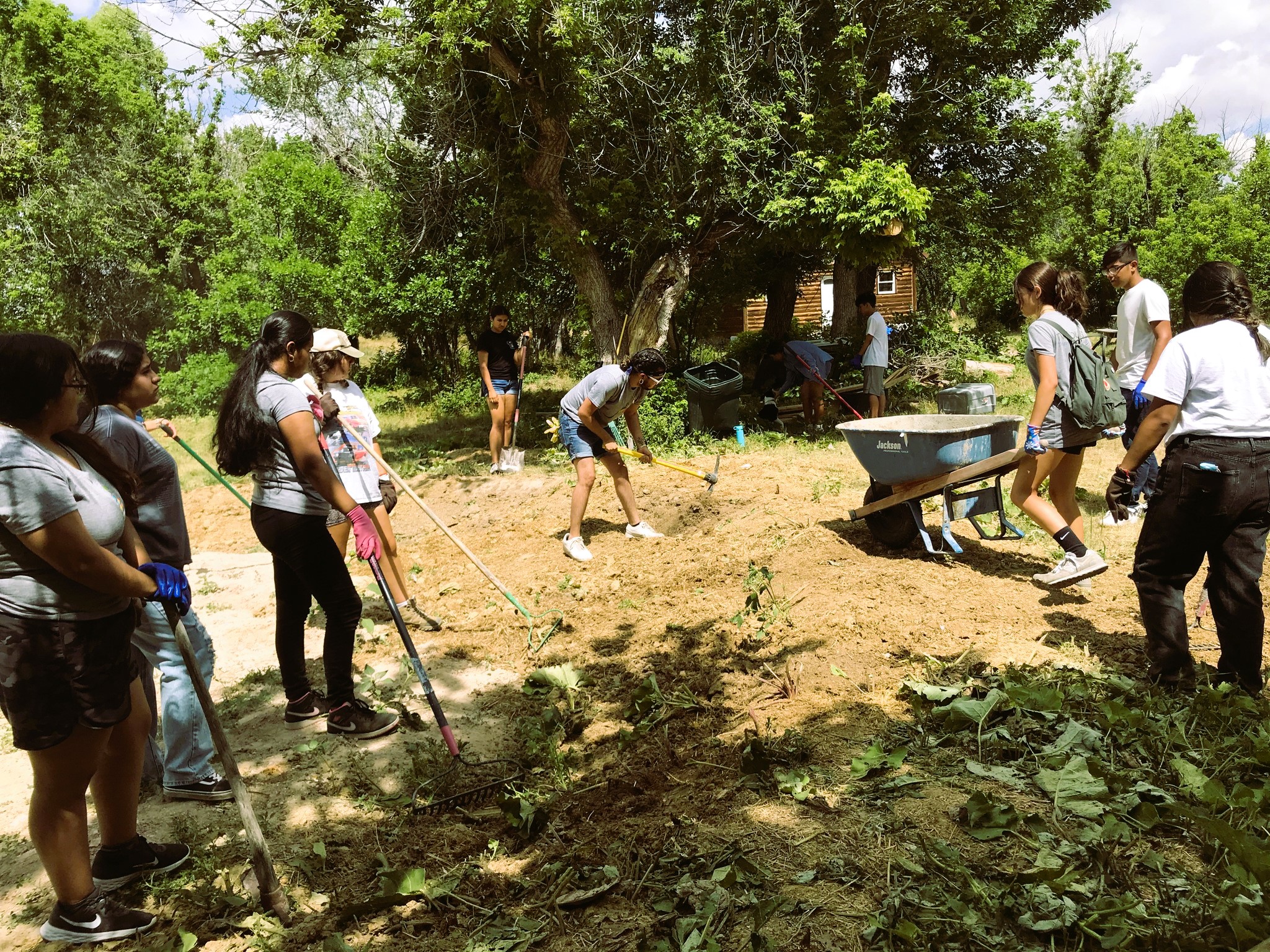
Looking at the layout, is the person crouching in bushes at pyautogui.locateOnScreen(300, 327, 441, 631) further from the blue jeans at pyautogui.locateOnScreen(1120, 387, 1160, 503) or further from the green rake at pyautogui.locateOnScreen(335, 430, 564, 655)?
the blue jeans at pyautogui.locateOnScreen(1120, 387, 1160, 503)

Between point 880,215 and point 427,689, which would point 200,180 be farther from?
point 427,689

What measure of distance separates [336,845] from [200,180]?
2364 cm

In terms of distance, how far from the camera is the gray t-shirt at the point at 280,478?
3879 mm

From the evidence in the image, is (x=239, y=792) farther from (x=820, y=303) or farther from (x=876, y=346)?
(x=820, y=303)

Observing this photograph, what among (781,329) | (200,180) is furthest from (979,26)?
(200,180)

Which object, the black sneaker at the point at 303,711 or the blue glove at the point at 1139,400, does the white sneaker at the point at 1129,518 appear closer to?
the blue glove at the point at 1139,400

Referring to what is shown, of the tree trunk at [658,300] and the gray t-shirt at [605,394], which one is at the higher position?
the tree trunk at [658,300]

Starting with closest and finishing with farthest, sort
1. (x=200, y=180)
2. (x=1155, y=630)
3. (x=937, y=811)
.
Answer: (x=937, y=811), (x=1155, y=630), (x=200, y=180)

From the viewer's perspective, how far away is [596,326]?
11953mm

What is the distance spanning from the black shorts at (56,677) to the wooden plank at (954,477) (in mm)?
4544

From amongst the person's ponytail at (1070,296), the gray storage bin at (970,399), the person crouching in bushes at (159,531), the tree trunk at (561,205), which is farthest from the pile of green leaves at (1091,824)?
the tree trunk at (561,205)

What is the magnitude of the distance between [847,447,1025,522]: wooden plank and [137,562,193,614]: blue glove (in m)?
4.34

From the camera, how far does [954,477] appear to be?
540 cm

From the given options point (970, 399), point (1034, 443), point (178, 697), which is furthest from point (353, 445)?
point (970, 399)
